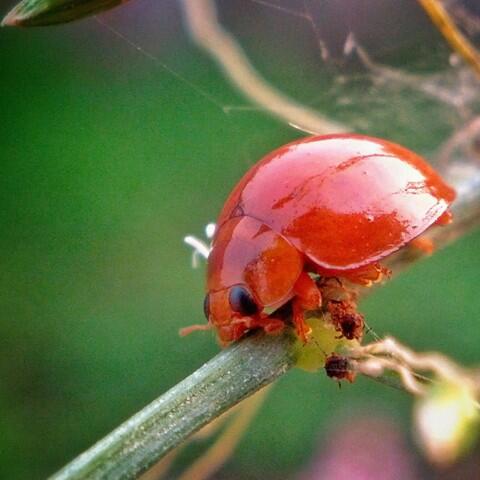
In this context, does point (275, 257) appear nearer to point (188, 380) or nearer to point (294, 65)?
point (188, 380)

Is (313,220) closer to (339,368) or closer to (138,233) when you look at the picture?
(339,368)

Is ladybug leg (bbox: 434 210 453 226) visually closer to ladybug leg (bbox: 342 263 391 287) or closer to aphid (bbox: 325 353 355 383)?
ladybug leg (bbox: 342 263 391 287)

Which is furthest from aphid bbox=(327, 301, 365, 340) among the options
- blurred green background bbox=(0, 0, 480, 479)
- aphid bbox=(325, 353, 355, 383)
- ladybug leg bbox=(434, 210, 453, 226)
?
blurred green background bbox=(0, 0, 480, 479)

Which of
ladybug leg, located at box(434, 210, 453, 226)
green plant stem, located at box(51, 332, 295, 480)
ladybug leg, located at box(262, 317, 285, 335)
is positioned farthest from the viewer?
ladybug leg, located at box(434, 210, 453, 226)

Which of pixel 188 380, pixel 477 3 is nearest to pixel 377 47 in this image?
pixel 477 3

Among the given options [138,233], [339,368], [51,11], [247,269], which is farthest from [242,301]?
[138,233]
